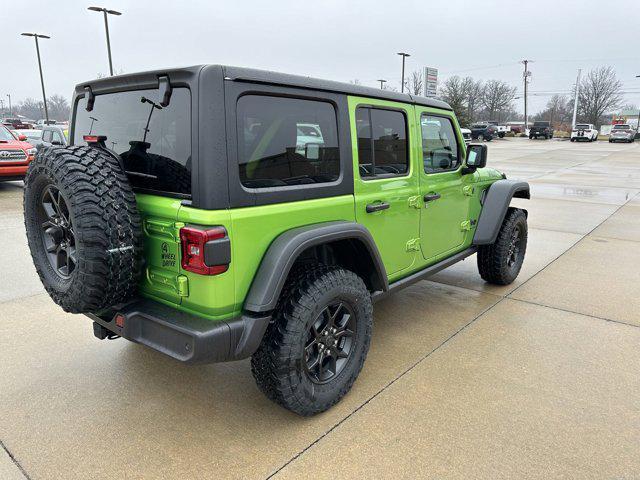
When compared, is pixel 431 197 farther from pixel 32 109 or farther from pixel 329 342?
pixel 32 109

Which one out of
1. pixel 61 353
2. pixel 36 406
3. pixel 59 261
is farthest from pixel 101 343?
pixel 59 261

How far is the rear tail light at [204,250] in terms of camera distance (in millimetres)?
2051

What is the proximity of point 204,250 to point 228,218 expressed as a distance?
0.18 metres

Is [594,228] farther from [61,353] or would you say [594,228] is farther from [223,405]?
[61,353]

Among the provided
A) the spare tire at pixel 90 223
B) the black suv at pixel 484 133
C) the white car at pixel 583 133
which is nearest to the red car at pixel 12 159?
the spare tire at pixel 90 223

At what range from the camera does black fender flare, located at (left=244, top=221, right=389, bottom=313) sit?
2221 mm

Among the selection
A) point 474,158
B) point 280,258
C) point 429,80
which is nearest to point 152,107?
point 280,258

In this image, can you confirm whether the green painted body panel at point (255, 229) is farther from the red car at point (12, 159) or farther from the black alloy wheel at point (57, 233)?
the red car at point (12, 159)

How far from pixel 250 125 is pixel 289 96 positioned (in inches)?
13.0

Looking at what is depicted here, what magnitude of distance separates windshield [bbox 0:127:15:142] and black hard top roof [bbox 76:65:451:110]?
391 inches

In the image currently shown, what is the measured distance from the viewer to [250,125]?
2279mm

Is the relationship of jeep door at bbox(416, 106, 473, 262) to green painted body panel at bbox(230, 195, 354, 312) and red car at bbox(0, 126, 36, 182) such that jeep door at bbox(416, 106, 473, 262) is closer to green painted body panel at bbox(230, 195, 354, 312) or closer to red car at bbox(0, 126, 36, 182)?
green painted body panel at bbox(230, 195, 354, 312)

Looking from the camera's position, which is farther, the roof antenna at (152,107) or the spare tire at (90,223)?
the roof antenna at (152,107)

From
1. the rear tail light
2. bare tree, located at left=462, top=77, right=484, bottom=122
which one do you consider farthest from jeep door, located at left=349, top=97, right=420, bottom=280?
bare tree, located at left=462, top=77, right=484, bottom=122
